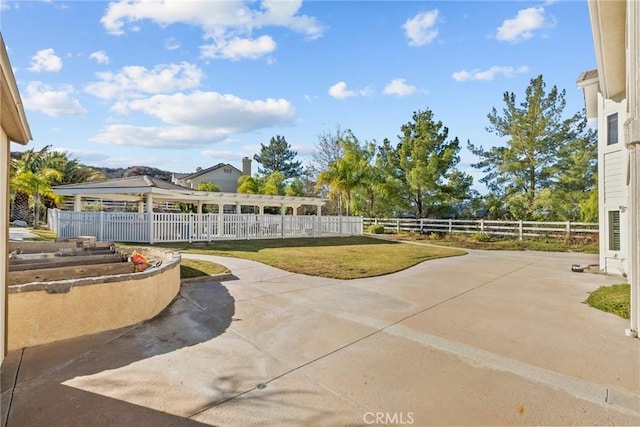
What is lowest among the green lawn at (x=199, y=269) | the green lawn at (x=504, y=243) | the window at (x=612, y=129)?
the green lawn at (x=504, y=243)

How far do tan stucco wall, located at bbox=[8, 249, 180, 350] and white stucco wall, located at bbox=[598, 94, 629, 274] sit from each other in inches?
415

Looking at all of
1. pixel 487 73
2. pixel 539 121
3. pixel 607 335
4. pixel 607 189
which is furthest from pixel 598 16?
pixel 539 121

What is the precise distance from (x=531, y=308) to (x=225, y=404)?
5210 millimetres

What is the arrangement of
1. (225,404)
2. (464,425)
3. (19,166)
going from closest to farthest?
(464,425) → (225,404) → (19,166)

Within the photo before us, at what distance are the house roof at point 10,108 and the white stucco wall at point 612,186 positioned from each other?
36.9 ft

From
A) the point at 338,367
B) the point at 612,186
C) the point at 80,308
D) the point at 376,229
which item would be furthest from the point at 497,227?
the point at 80,308

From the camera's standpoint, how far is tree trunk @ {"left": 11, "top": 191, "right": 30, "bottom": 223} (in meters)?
22.0

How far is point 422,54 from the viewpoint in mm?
11172

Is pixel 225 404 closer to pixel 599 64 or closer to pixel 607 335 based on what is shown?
pixel 607 335

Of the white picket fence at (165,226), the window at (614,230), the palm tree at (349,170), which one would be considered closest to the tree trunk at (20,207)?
the white picket fence at (165,226)

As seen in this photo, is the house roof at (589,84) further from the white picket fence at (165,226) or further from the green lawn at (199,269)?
the white picket fence at (165,226)

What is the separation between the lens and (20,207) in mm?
22219

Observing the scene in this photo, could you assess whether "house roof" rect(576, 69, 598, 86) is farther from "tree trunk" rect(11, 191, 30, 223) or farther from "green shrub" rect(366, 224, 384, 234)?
"tree trunk" rect(11, 191, 30, 223)

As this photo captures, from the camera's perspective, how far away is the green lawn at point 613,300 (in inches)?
206
